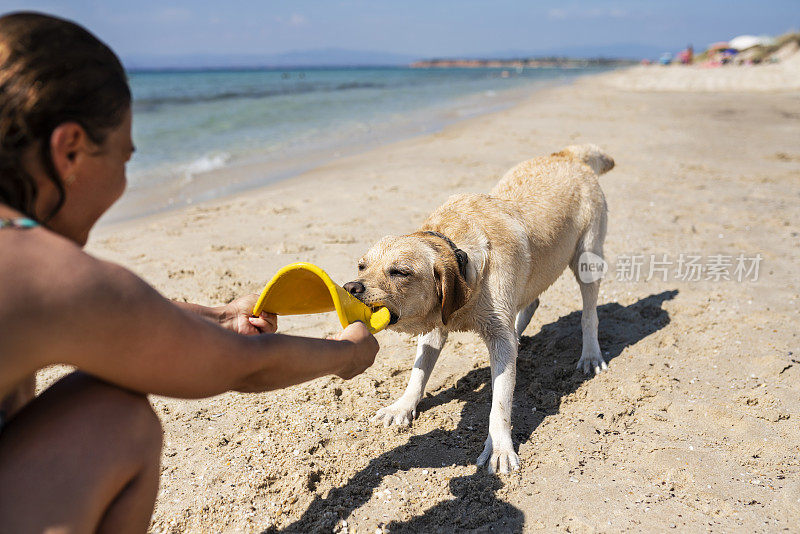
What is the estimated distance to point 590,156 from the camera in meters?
5.35

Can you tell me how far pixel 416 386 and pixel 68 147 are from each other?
293 centimetres

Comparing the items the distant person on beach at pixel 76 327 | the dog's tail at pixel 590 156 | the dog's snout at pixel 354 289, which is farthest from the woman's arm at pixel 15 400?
the dog's tail at pixel 590 156

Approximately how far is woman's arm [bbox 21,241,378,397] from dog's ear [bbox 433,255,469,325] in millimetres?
1619

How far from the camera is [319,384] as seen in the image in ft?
14.0

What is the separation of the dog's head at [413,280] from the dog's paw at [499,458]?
31.6 inches

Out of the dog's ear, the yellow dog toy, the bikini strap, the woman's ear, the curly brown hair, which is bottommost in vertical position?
the dog's ear

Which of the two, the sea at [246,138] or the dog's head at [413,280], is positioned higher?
the dog's head at [413,280]

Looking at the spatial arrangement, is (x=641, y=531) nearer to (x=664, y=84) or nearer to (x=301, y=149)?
(x=301, y=149)

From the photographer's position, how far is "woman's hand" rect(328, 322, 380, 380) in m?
2.27

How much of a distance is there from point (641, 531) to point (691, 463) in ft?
2.41

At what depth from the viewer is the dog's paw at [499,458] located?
135 inches

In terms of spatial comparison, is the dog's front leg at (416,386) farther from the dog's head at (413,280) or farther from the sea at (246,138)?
the sea at (246,138)

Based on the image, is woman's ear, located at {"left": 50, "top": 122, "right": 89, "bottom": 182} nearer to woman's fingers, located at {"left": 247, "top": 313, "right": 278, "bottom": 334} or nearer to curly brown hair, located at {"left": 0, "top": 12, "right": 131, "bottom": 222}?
curly brown hair, located at {"left": 0, "top": 12, "right": 131, "bottom": 222}

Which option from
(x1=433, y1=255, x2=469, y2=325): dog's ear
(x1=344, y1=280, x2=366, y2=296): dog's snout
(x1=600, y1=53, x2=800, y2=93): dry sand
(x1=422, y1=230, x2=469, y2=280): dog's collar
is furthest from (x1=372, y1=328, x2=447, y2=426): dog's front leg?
(x1=600, y1=53, x2=800, y2=93): dry sand
